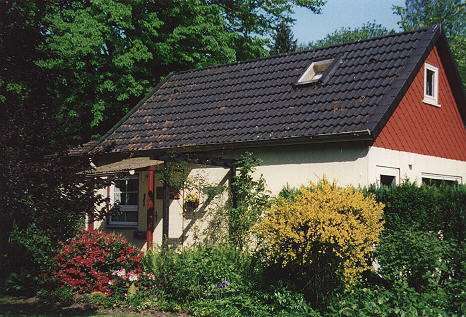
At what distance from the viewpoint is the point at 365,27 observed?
201ft

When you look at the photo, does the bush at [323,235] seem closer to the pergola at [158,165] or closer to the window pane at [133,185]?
the pergola at [158,165]

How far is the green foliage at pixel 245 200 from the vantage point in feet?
46.5

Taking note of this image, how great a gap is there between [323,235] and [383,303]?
157 centimetres

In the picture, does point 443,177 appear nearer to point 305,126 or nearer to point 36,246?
point 305,126

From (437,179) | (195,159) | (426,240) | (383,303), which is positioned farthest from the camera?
(437,179)

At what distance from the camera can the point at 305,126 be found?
576 inches

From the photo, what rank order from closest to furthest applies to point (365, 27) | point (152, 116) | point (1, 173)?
point (1, 173) → point (152, 116) → point (365, 27)

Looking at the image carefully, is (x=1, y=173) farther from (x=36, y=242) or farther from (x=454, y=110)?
(x=454, y=110)

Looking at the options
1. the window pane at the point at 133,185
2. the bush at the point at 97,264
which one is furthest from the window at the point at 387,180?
the window pane at the point at 133,185

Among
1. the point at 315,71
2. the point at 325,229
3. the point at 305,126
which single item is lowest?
the point at 325,229

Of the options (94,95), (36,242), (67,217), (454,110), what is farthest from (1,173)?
(94,95)

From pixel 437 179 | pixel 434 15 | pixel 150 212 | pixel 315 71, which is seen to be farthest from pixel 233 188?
pixel 434 15

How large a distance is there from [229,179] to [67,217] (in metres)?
7.02

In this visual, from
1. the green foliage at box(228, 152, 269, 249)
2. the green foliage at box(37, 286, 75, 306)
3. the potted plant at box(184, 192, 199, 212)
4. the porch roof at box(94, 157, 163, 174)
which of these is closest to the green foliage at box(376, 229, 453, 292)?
the green foliage at box(228, 152, 269, 249)
